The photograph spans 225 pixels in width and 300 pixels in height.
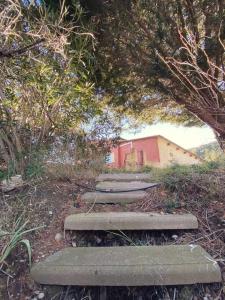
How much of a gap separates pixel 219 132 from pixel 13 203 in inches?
123

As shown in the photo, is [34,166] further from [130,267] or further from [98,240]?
[130,267]

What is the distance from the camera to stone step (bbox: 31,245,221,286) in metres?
1.20

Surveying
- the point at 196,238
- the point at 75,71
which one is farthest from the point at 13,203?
the point at 75,71

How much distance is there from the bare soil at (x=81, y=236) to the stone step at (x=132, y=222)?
52 millimetres

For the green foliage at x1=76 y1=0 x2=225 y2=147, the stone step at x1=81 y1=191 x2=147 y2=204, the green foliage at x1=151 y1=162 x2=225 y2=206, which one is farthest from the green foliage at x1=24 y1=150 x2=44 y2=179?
the green foliage at x1=76 y1=0 x2=225 y2=147

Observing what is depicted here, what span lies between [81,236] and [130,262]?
45 centimetres

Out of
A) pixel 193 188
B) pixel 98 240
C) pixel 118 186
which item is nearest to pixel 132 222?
pixel 98 240

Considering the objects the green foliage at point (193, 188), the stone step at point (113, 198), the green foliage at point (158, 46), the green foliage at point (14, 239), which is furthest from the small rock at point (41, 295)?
the green foliage at point (158, 46)

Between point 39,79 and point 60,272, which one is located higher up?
point 39,79

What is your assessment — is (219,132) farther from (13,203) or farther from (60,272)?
(60,272)

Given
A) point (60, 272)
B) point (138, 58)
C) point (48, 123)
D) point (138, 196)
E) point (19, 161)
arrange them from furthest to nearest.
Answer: point (138, 58) < point (48, 123) < point (19, 161) < point (138, 196) < point (60, 272)

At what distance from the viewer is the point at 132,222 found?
5.25ft

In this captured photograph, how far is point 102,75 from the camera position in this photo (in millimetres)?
4301

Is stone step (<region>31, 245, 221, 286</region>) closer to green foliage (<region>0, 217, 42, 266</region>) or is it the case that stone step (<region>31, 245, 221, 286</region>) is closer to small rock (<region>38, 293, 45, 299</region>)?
small rock (<region>38, 293, 45, 299</region>)
